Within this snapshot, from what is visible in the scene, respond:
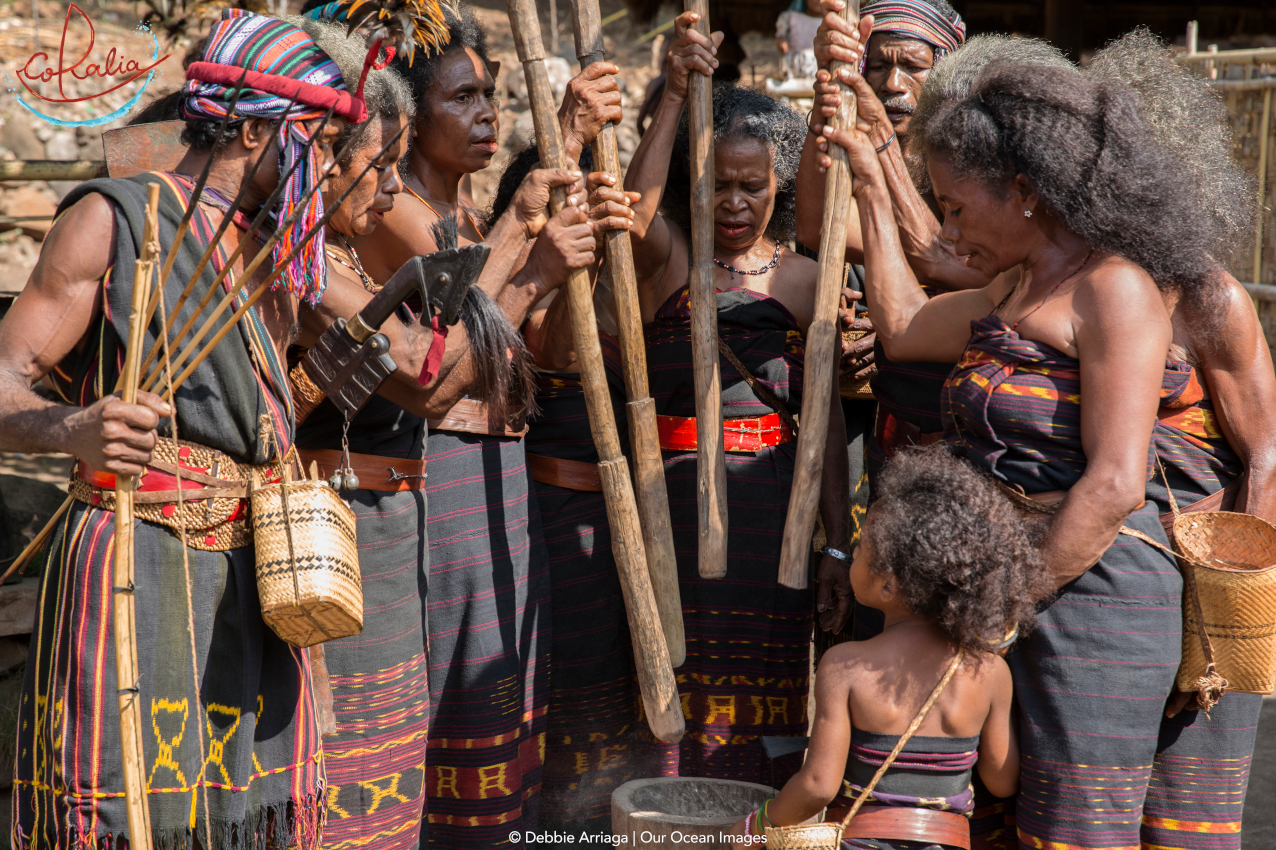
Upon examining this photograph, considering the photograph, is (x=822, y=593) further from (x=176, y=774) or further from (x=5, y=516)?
(x=5, y=516)

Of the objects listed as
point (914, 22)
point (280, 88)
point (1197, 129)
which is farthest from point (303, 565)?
point (914, 22)

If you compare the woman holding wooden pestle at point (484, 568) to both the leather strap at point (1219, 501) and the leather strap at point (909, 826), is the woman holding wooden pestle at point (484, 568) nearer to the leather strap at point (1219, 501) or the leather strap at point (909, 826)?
the leather strap at point (909, 826)

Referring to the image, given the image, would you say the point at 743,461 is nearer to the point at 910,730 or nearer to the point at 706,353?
the point at 706,353

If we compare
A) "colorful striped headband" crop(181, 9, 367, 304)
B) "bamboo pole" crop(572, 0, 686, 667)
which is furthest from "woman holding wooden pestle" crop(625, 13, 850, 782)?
"colorful striped headband" crop(181, 9, 367, 304)

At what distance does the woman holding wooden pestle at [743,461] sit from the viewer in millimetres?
2930

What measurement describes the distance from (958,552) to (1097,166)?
779 millimetres

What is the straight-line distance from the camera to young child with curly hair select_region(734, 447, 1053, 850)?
2.09 meters

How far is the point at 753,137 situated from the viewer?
2.94 meters

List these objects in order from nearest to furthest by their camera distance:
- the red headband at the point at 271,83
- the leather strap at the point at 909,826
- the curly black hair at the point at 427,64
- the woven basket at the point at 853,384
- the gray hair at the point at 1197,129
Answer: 1. the red headband at the point at 271,83
2. the leather strap at the point at 909,826
3. the gray hair at the point at 1197,129
4. the curly black hair at the point at 427,64
5. the woven basket at the point at 853,384

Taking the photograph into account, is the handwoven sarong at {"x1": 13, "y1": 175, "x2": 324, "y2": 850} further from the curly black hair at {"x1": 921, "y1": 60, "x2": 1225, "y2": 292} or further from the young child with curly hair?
the curly black hair at {"x1": 921, "y1": 60, "x2": 1225, "y2": 292}

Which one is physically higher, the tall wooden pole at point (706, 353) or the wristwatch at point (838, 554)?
the tall wooden pole at point (706, 353)

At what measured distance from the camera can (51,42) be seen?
10.1 metres

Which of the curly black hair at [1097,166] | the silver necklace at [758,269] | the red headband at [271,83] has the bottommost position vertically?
the silver necklace at [758,269]

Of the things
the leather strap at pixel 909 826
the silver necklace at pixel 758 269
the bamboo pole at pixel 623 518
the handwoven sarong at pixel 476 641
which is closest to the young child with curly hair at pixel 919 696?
the leather strap at pixel 909 826
